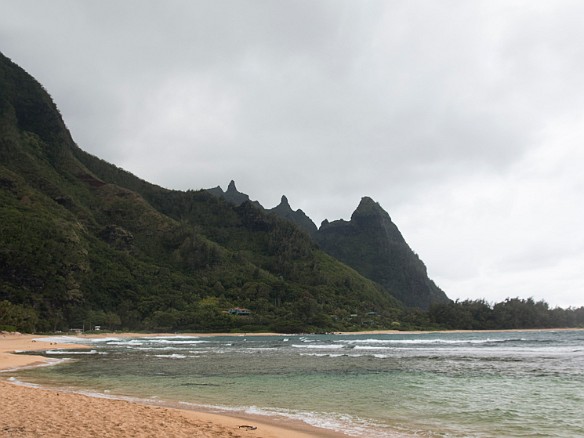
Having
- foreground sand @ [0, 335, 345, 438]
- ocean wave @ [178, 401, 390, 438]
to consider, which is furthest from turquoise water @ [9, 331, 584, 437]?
foreground sand @ [0, 335, 345, 438]

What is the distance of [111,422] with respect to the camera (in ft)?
44.0

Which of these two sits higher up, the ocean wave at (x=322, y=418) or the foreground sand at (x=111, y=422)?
the foreground sand at (x=111, y=422)

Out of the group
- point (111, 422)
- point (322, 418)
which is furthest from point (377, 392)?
point (111, 422)

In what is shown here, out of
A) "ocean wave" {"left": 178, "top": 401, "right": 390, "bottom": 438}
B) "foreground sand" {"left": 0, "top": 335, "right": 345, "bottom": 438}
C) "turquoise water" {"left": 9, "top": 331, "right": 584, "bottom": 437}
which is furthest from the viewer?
"turquoise water" {"left": 9, "top": 331, "right": 584, "bottom": 437}

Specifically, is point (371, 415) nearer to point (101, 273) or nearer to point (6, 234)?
point (6, 234)

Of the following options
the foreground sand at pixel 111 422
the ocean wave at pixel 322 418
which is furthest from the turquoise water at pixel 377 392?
the foreground sand at pixel 111 422

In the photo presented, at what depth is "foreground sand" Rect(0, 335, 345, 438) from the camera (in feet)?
39.4

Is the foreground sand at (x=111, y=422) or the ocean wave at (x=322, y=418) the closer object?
the foreground sand at (x=111, y=422)

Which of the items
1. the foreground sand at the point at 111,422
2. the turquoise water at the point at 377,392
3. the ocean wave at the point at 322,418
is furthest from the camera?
the turquoise water at the point at 377,392

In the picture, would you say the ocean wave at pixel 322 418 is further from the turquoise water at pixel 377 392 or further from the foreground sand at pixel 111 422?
the foreground sand at pixel 111 422

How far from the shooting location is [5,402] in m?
15.7

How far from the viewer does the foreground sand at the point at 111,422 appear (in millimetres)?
12000

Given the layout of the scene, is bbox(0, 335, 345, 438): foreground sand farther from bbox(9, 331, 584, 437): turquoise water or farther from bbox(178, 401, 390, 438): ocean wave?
bbox(9, 331, 584, 437): turquoise water

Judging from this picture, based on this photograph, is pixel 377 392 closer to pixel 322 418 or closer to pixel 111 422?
pixel 322 418
